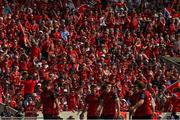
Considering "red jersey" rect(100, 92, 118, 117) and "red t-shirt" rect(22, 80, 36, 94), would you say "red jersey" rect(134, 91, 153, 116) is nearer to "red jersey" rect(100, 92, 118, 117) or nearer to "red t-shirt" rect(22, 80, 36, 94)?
"red jersey" rect(100, 92, 118, 117)

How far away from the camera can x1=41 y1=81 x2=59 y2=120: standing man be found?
65.7 ft

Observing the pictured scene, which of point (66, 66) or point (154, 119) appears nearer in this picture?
point (154, 119)

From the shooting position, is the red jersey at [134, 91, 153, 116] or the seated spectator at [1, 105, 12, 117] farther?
the seated spectator at [1, 105, 12, 117]

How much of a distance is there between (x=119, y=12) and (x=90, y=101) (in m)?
15.5

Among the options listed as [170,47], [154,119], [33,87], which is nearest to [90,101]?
[154,119]

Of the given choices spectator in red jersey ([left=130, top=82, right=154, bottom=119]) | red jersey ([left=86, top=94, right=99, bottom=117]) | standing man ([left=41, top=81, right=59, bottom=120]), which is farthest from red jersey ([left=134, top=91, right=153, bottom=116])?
standing man ([left=41, top=81, right=59, bottom=120])

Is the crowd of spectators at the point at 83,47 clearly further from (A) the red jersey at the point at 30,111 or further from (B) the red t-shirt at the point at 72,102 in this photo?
(A) the red jersey at the point at 30,111

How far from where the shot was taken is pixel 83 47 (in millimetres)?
30625

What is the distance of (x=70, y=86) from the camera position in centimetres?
2611

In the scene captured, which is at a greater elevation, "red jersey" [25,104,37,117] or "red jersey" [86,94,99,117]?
"red jersey" [86,94,99,117]

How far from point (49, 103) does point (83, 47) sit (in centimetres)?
1068

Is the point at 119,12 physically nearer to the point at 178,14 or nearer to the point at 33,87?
the point at 178,14

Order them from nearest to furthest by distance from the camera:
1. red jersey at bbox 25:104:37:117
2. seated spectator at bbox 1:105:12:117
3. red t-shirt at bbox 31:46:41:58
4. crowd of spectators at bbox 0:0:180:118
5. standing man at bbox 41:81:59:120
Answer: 1. standing man at bbox 41:81:59:120
2. red jersey at bbox 25:104:37:117
3. seated spectator at bbox 1:105:12:117
4. crowd of spectators at bbox 0:0:180:118
5. red t-shirt at bbox 31:46:41:58

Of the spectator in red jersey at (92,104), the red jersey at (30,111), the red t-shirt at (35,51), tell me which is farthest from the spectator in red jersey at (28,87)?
the spectator in red jersey at (92,104)
